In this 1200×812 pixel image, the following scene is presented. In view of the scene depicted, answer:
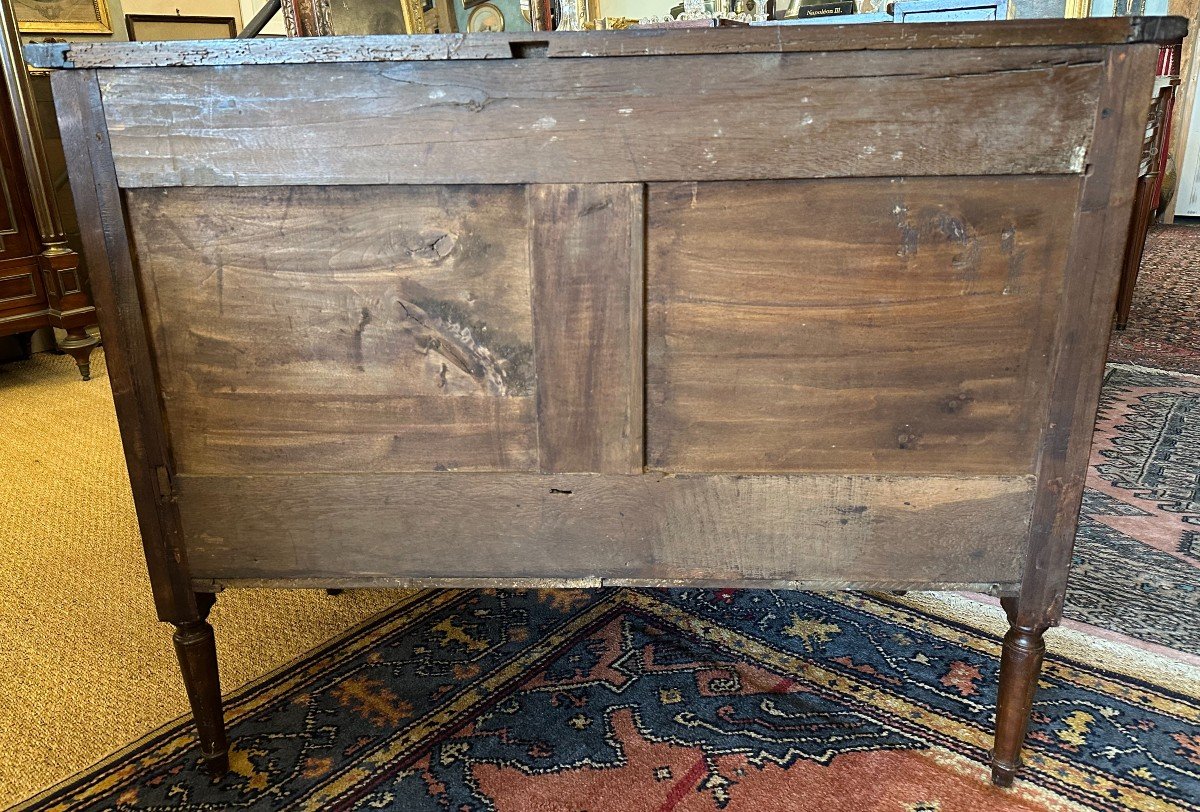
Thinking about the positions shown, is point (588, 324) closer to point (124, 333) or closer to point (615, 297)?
point (615, 297)

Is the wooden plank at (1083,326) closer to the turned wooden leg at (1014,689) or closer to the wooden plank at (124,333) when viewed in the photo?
the turned wooden leg at (1014,689)

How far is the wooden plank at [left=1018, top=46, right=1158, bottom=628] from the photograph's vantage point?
895 millimetres

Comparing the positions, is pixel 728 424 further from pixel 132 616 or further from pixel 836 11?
pixel 836 11

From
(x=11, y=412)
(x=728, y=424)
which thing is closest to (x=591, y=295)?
(x=728, y=424)

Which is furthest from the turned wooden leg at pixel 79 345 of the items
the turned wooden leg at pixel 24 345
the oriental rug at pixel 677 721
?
the oriental rug at pixel 677 721

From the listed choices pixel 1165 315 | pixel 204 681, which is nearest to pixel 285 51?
pixel 204 681

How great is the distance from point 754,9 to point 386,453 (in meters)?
1.92

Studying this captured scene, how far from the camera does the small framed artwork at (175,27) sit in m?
4.08

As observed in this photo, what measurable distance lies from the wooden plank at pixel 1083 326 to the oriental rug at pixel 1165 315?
2.09m

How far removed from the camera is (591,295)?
3.22 feet

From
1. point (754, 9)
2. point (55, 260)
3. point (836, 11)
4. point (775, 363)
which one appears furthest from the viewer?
point (55, 260)

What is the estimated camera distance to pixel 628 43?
2.90 feet

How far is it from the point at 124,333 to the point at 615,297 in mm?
560

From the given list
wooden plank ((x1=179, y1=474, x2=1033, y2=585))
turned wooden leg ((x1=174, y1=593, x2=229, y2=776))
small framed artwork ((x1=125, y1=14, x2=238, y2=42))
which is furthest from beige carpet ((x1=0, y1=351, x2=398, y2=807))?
small framed artwork ((x1=125, y1=14, x2=238, y2=42))
